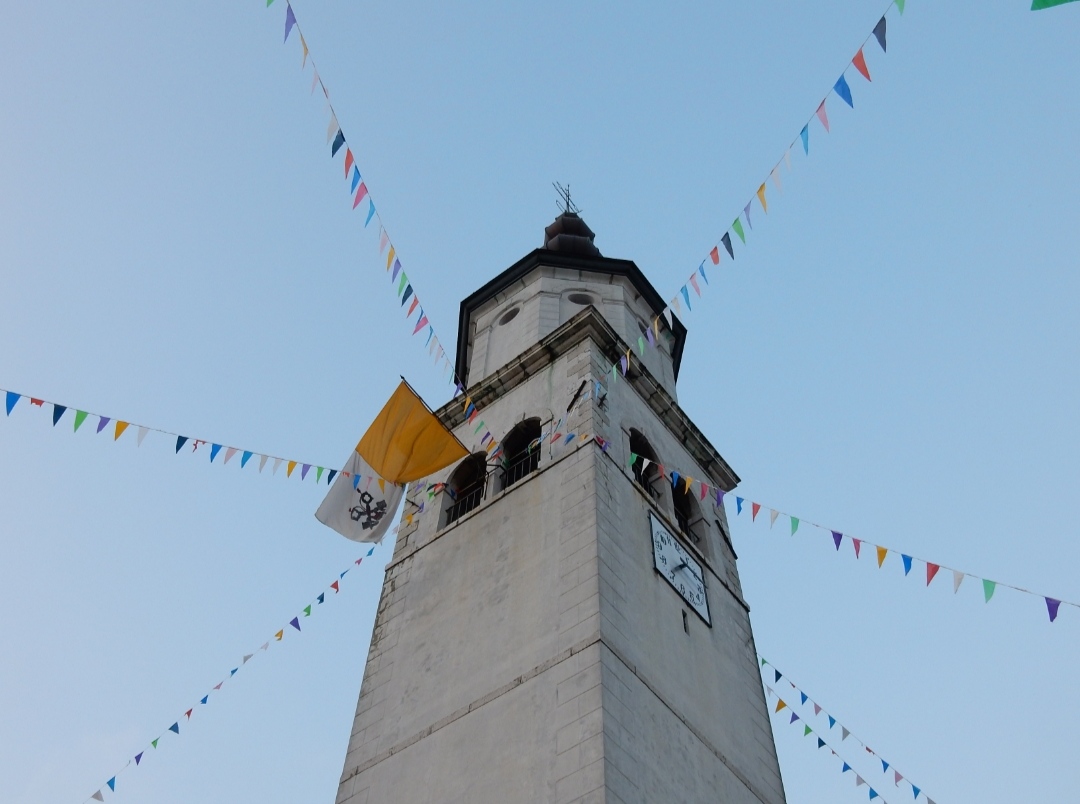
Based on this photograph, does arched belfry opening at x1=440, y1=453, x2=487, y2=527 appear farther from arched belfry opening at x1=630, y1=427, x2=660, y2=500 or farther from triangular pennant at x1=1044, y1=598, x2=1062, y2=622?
triangular pennant at x1=1044, y1=598, x2=1062, y2=622

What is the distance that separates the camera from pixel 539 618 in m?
13.2

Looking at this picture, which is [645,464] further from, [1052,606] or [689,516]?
[1052,606]

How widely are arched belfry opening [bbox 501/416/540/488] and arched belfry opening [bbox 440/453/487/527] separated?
15.4 inches

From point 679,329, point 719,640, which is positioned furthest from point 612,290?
point 719,640

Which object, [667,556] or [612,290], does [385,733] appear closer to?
[667,556]

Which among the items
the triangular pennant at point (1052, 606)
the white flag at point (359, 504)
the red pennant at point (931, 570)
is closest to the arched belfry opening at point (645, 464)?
the white flag at point (359, 504)

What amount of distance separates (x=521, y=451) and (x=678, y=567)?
3.60 metres

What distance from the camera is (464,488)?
17859 millimetres

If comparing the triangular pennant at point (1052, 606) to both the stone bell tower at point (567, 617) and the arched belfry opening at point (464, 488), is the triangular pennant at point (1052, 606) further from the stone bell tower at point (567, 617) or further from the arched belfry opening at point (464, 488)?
the arched belfry opening at point (464, 488)

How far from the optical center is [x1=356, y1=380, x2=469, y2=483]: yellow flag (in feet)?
50.8

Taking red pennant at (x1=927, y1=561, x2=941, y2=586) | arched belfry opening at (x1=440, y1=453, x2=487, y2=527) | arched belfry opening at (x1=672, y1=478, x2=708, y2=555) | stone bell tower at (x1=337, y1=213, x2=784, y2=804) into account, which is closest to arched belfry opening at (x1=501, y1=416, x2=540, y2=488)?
stone bell tower at (x1=337, y1=213, x2=784, y2=804)

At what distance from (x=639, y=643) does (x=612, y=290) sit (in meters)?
Answer: 11.0

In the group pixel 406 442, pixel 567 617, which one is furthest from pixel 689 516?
pixel 567 617

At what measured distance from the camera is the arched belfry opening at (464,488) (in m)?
17.2
